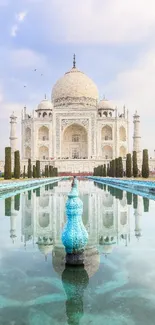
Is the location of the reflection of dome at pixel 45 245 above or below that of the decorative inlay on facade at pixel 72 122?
below

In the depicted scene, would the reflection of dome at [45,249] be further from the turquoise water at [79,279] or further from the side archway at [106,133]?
the side archway at [106,133]

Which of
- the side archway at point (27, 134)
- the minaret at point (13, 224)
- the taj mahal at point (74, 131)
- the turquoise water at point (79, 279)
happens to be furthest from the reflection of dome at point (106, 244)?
the side archway at point (27, 134)

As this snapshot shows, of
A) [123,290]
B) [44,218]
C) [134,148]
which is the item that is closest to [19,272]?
[123,290]

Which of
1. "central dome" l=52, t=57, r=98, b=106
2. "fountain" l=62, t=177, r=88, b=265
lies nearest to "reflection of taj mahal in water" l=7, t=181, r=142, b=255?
"fountain" l=62, t=177, r=88, b=265

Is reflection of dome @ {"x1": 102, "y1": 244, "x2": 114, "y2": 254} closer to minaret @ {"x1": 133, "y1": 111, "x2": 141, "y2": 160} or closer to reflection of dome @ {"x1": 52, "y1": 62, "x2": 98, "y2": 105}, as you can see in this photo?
minaret @ {"x1": 133, "y1": 111, "x2": 141, "y2": 160}

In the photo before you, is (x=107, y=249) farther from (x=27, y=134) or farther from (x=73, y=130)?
(x=73, y=130)

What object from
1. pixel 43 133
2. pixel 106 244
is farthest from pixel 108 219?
pixel 43 133

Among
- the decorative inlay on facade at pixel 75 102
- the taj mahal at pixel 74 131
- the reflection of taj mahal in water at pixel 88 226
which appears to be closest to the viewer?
the reflection of taj mahal in water at pixel 88 226

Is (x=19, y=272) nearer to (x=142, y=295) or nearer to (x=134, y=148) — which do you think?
(x=142, y=295)

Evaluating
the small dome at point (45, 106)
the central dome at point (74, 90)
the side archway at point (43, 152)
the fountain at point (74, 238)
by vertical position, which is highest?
the central dome at point (74, 90)
